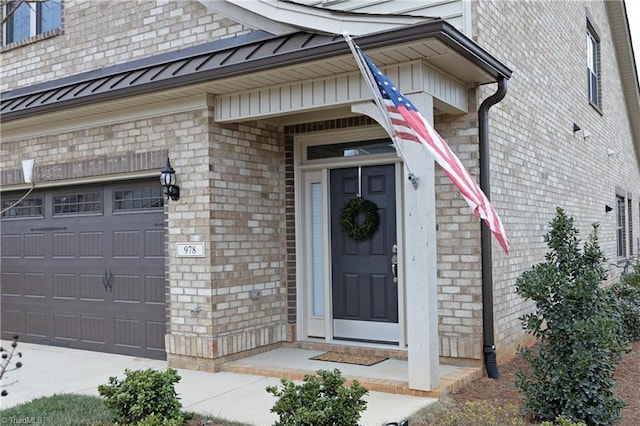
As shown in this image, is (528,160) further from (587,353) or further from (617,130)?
(617,130)

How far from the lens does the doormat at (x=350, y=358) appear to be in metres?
6.58

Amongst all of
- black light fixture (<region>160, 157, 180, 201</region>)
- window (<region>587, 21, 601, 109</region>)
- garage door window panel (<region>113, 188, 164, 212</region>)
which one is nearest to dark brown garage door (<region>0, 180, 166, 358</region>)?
garage door window panel (<region>113, 188, 164, 212</region>)

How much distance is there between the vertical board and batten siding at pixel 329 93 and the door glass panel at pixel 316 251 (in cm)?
150

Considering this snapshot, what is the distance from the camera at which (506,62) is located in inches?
283

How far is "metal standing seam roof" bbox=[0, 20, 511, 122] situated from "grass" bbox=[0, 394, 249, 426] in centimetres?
318

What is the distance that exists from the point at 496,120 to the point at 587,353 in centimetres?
303

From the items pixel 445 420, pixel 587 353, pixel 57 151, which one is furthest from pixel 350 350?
pixel 57 151

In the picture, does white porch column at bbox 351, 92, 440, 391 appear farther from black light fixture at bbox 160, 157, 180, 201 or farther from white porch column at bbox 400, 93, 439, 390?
black light fixture at bbox 160, 157, 180, 201

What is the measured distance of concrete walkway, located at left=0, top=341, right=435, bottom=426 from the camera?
5.05 m

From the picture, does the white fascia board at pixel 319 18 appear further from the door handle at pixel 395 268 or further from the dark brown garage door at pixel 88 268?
the door handle at pixel 395 268

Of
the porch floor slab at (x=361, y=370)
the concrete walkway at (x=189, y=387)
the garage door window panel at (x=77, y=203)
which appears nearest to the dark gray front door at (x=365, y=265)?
the porch floor slab at (x=361, y=370)

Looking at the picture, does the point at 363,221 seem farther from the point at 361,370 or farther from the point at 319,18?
the point at 319,18

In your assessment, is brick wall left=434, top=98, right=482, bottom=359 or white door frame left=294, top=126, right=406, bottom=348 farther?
white door frame left=294, top=126, right=406, bottom=348

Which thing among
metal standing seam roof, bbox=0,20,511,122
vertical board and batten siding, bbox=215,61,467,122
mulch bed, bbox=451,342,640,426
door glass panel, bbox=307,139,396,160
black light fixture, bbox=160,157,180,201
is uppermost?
metal standing seam roof, bbox=0,20,511,122
